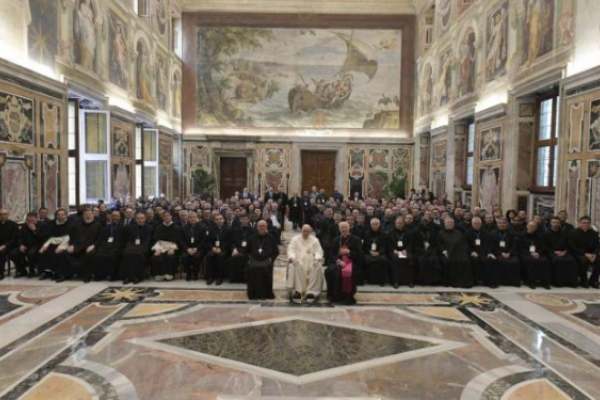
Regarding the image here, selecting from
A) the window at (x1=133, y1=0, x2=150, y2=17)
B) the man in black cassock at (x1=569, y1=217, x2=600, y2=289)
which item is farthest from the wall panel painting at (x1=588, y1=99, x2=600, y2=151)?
Result: the window at (x1=133, y1=0, x2=150, y2=17)

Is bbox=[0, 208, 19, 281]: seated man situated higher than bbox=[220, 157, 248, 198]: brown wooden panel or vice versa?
bbox=[220, 157, 248, 198]: brown wooden panel

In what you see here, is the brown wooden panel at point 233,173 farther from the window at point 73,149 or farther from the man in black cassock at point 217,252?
the man in black cassock at point 217,252

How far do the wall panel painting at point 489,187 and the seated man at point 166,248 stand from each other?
8676 mm

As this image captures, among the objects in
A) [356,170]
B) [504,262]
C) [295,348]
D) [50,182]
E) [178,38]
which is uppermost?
[178,38]

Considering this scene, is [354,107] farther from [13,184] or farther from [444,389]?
[444,389]

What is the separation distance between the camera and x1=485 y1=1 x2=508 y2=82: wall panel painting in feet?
40.5

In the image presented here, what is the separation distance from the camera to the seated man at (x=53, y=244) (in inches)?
319

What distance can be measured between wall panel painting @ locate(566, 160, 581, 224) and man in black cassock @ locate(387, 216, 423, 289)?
3383mm

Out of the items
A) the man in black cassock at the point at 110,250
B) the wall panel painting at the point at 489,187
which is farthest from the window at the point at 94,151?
the wall panel painting at the point at 489,187

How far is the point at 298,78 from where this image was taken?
22.3m

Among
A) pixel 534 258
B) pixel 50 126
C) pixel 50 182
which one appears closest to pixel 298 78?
pixel 50 126

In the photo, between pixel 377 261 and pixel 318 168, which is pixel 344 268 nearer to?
pixel 377 261

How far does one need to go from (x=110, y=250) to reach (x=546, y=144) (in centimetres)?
1062

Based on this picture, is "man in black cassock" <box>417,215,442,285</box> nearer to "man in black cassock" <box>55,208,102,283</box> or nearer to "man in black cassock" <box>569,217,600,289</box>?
"man in black cassock" <box>569,217,600,289</box>
